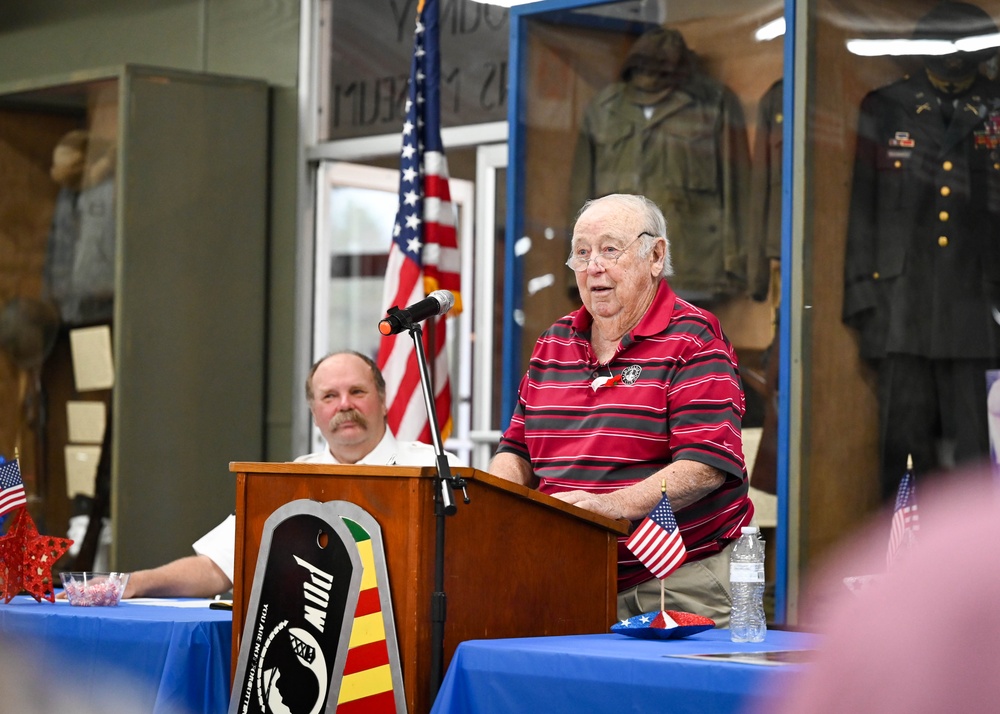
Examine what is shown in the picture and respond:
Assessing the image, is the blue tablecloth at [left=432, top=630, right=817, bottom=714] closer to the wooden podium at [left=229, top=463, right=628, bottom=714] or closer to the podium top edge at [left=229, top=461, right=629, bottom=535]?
the wooden podium at [left=229, top=463, right=628, bottom=714]

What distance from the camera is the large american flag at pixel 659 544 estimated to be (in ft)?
8.13

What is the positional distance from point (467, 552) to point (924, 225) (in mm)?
2850

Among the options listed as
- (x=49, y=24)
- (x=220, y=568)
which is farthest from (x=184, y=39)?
(x=220, y=568)

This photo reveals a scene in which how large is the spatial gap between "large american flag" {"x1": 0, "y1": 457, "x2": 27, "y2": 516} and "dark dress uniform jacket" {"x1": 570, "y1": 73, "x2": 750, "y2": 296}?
106 inches

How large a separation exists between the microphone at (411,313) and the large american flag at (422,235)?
8.48 feet

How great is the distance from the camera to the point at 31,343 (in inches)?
257

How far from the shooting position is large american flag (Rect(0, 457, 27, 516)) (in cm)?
337

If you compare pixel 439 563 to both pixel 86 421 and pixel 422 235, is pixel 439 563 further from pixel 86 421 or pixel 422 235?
pixel 86 421

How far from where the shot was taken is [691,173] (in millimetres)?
5359

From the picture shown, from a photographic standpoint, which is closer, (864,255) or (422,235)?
(864,255)

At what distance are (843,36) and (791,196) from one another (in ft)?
1.99

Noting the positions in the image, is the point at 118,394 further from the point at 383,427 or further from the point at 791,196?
the point at 791,196

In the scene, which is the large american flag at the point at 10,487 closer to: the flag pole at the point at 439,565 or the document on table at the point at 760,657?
the flag pole at the point at 439,565

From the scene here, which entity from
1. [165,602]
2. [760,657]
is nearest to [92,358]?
[165,602]
